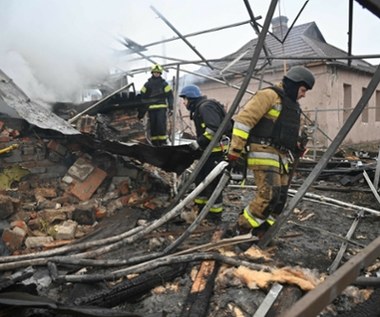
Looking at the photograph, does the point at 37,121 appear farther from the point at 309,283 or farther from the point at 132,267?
the point at 309,283

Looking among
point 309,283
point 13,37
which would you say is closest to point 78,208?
point 309,283

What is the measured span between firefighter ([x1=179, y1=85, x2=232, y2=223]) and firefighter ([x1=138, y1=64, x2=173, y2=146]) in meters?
1.68

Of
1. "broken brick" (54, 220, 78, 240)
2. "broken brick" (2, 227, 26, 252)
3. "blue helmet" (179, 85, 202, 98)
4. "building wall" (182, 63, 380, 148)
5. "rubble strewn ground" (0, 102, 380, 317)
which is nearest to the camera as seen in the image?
"rubble strewn ground" (0, 102, 380, 317)

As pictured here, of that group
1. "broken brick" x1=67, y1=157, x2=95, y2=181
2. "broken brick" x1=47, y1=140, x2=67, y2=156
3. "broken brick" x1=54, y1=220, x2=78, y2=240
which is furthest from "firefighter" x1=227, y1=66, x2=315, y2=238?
"broken brick" x1=47, y1=140, x2=67, y2=156

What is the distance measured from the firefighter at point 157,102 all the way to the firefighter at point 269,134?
2.96m

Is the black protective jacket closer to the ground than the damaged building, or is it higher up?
higher up

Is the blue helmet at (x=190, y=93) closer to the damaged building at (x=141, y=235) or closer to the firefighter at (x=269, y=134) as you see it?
the damaged building at (x=141, y=235)

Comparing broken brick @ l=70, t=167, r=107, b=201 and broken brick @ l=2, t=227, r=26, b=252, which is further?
broken brick @ l=70, t=167, r=107, b=201

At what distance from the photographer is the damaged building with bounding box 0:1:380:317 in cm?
251

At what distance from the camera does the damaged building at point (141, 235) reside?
2514mm

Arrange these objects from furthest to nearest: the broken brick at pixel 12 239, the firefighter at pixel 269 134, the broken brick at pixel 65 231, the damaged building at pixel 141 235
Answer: the broken brick at pixel 65 231
the broken brick at pixel 12 239
the firefighter at pixel 269 134
the damaged building at pixel 141 235

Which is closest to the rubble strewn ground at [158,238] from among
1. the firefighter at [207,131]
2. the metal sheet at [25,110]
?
the firefighter at [207,131]

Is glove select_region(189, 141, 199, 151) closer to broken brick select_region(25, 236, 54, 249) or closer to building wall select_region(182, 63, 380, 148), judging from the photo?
broken brick select_region(25, 236, 54, 249)

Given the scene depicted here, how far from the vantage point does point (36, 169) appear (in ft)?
15.7
